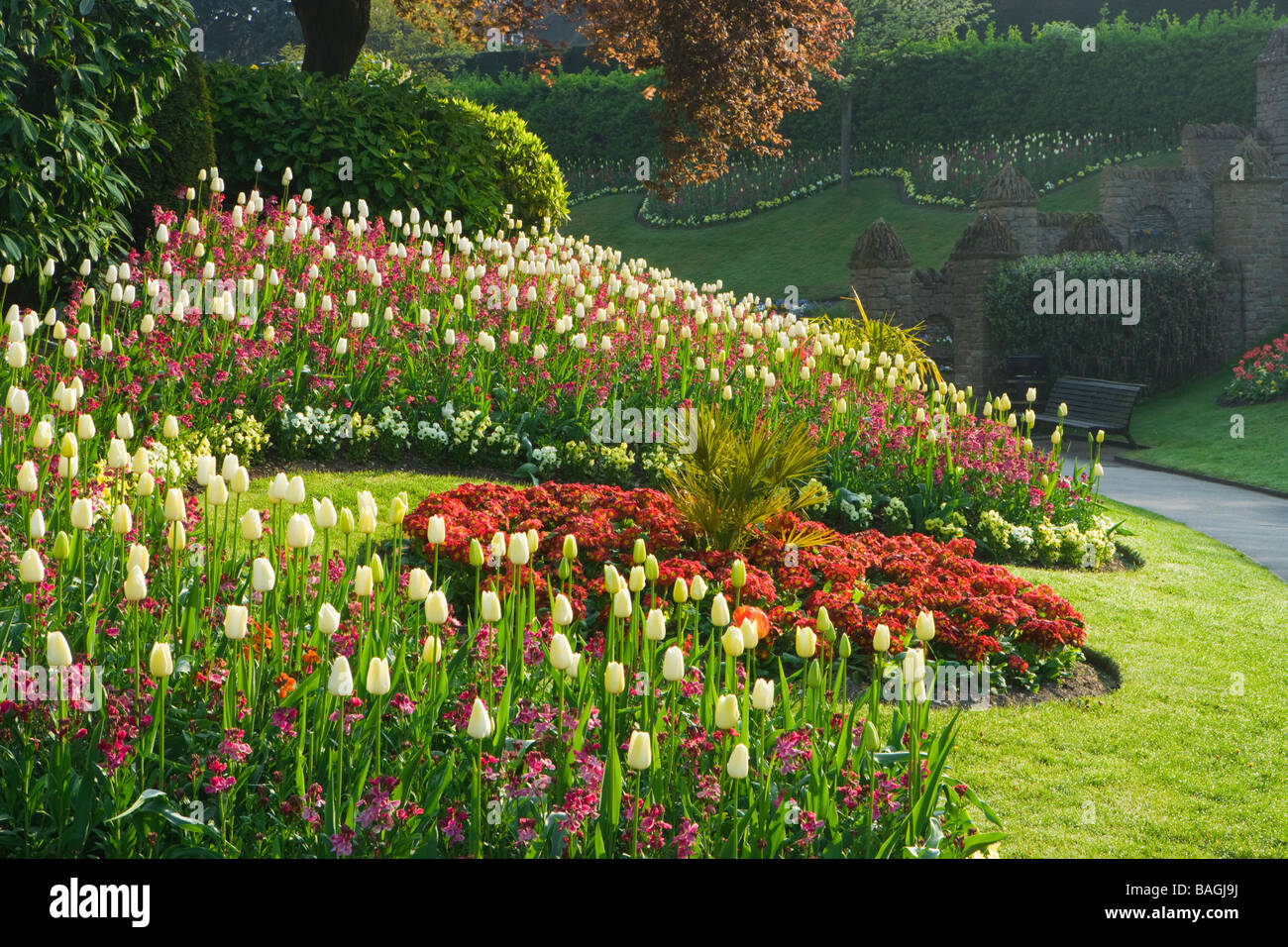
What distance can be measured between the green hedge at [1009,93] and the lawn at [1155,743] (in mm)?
25860

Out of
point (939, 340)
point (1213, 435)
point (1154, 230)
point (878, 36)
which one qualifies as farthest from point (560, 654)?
point (878, 36)

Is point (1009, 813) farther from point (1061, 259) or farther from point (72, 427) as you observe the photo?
point (1061, 259)

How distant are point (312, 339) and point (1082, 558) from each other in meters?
5.77

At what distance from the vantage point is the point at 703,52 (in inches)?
600

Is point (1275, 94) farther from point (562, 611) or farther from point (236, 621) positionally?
point (236, 621)

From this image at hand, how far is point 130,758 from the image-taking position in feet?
11.4

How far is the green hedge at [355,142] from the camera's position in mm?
12672

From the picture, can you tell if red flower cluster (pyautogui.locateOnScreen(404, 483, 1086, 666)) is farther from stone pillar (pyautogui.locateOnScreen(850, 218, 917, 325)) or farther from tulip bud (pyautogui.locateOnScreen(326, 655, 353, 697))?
stone pillar (pyautogui.locateOnScreen(850, 218, 917, 325))

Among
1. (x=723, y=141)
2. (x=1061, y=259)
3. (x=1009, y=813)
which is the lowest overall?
(x=1009, y=813)

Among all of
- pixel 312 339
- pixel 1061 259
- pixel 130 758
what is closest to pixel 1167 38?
pixel 1061 259

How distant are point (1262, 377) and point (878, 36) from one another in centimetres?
1896

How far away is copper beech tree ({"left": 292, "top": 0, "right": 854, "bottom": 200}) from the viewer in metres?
15.2
